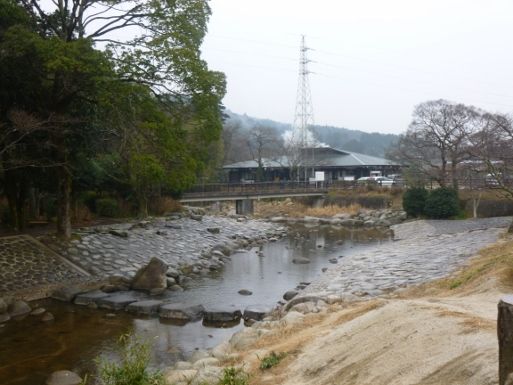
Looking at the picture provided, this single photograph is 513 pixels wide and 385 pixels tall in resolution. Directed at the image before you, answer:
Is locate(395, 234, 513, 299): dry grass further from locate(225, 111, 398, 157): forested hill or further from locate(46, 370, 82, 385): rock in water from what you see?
locate(225, 111, 398, 157): forested hill

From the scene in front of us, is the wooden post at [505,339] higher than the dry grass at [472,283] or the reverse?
higher

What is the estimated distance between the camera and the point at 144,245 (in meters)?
20.3

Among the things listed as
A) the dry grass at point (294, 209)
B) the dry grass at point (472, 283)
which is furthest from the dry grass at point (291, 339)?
the dry grass at point (294, 209)

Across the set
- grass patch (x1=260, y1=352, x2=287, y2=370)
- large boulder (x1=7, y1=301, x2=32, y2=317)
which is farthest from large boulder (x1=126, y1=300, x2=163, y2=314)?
grass patch (x1=260, y1=352, x2=287, y2=370)

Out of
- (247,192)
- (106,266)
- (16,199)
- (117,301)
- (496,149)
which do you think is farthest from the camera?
(247,192)

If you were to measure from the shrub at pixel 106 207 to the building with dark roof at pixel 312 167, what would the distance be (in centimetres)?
3178

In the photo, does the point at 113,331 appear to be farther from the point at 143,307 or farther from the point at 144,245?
the point at 144,245

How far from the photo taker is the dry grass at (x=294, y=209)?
42.8 meters

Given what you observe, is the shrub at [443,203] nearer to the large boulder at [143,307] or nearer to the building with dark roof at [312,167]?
the large boulder at [143,307]

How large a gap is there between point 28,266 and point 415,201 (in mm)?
25791

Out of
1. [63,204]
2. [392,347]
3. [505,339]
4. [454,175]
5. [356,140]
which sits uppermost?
[356,140]

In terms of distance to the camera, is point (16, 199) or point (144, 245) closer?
point (16, 199)

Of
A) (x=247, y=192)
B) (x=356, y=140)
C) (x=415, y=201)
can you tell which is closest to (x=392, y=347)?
(x=415, y=201)

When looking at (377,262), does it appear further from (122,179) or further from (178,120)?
(122,179)
